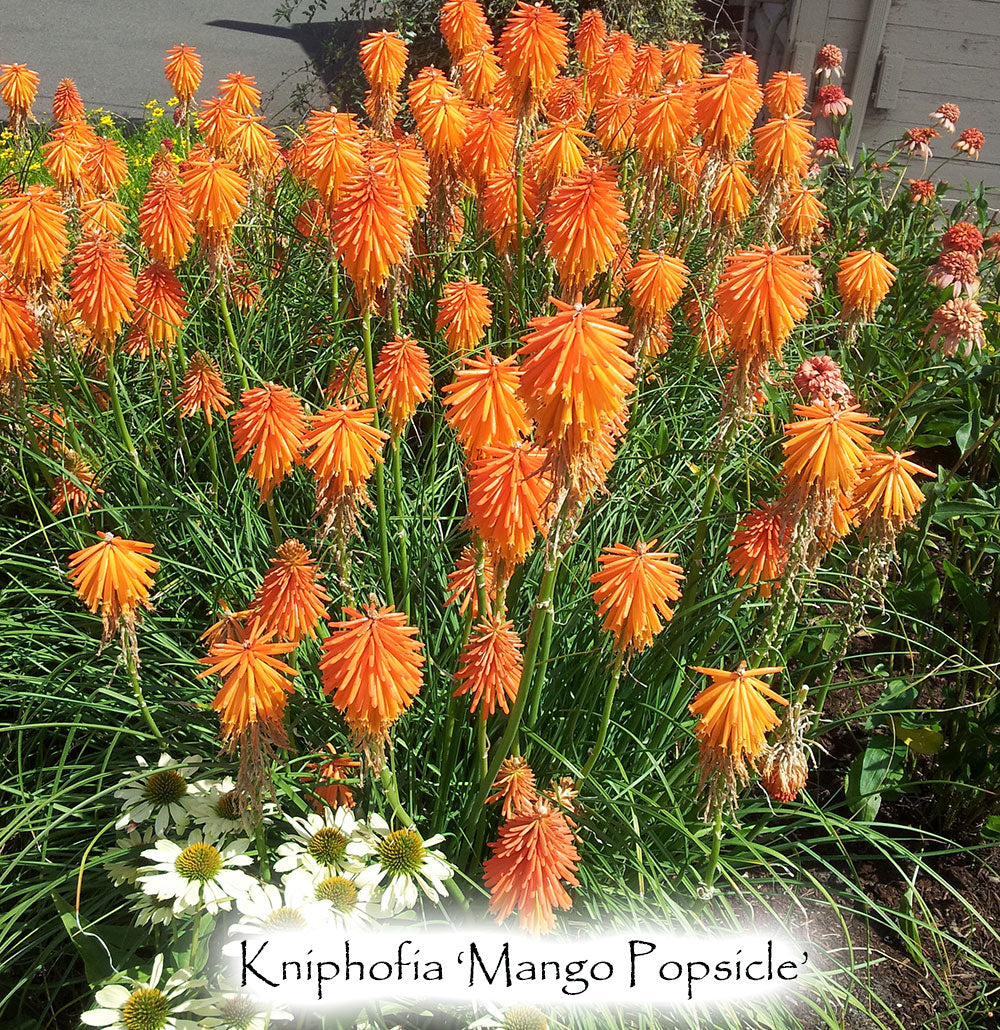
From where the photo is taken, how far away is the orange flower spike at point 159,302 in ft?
9.44

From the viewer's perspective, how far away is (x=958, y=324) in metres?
3.35

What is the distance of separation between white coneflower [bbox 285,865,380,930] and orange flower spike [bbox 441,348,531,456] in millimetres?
856

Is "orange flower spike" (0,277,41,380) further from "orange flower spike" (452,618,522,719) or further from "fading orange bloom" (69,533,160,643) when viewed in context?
"orange flower spike" (452,618,522,719)

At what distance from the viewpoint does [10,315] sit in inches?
103

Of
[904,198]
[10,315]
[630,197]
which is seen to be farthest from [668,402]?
[904,198]

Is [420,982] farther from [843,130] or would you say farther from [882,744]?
[843,130]

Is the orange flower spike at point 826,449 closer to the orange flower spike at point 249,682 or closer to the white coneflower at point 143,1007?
the orange flower spike at point 249,682

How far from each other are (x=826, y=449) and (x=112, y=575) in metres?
1.37

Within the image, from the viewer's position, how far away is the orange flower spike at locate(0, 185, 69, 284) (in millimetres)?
2703

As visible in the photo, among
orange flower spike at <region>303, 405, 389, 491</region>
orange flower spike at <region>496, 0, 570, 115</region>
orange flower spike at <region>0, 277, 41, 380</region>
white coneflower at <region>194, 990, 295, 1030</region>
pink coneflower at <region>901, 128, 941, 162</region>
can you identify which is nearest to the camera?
white coneflower at <region>194, 990, 295, 1030</region>

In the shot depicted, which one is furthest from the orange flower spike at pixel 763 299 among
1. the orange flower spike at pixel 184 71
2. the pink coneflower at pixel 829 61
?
the pink coneflower at pixel 829 61

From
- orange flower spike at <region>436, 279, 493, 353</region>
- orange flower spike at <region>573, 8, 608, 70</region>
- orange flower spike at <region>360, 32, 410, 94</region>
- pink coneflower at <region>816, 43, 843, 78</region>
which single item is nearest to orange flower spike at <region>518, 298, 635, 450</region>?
orange flower spike at <region>436, 279, 493, 353</region>

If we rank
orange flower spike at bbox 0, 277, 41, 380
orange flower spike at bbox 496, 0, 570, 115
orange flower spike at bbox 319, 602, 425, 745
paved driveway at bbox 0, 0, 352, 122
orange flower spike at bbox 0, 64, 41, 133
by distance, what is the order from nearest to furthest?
orange flower spike at bbox 319, 602, 425, 745 < orange flower spike at bbox 0, 277, 41, 380 < orange flower spike at bbox 496, 0, 570, 115 < orange flower spike at bbox 0, 64, 41, 133 < paved driveway at bbox 0, 0, 352, 122

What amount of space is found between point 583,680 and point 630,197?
6.25 feet
